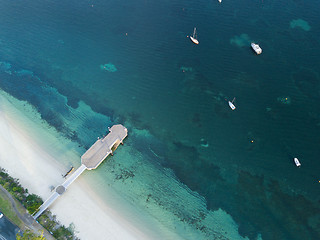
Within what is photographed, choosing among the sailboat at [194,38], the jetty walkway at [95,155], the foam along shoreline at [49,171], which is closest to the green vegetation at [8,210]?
the jetty walkway at [95,155]

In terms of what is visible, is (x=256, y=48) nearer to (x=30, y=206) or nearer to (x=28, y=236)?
(x=30, y=206)

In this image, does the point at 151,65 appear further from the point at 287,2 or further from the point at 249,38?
the point at 287,2

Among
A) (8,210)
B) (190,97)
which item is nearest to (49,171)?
(8,210)

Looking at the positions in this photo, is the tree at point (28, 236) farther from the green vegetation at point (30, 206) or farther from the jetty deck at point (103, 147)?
the jetty deck at point (103, 147)

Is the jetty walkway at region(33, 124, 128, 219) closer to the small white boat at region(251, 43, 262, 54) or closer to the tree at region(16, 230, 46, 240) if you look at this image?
the tree at region(16, 230, 46, 240)

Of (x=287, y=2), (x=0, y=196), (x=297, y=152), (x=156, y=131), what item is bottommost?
(x=0, y=196)

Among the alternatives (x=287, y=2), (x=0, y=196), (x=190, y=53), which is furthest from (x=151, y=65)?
(x=287, y=2)

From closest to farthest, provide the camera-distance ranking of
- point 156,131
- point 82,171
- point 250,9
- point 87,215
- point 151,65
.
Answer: point 87,215 → point 82,171 → point 156,131 → point 151,65 → point 250,9

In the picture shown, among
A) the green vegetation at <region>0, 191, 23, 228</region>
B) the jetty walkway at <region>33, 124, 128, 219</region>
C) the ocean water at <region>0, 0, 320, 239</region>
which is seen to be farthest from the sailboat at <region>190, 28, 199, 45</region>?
the green vegetation at <region>0, 191, 23, 228</region>
